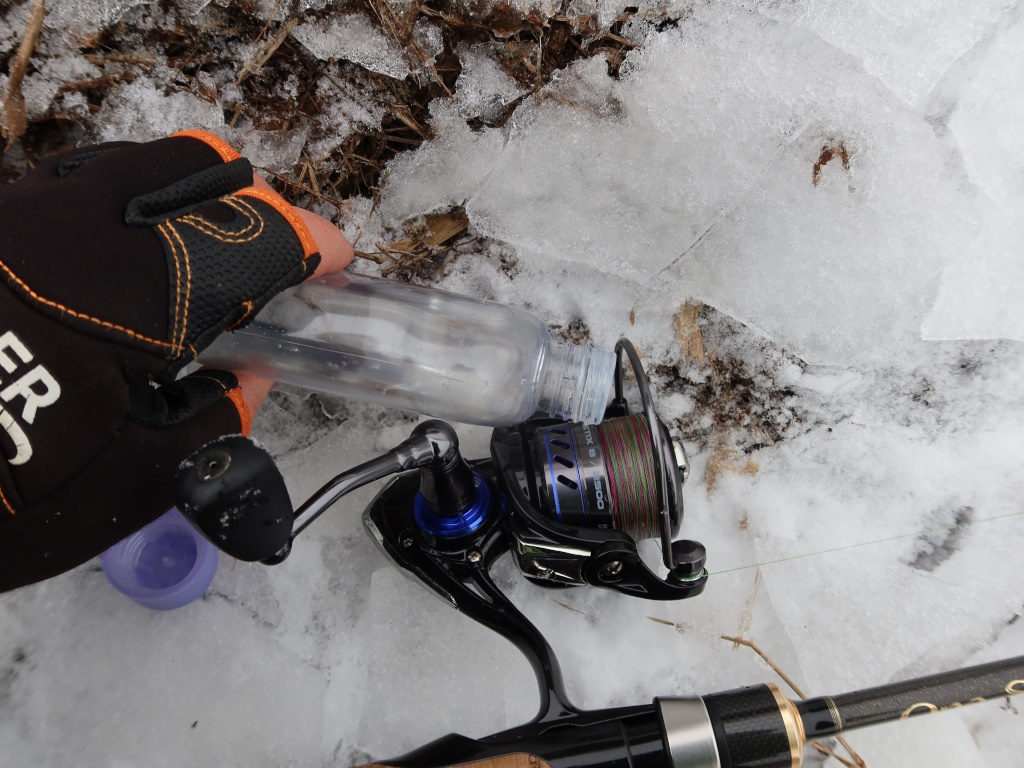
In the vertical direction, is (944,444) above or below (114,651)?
above

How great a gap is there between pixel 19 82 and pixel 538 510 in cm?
137

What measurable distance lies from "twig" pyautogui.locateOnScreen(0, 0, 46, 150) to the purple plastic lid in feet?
2.84

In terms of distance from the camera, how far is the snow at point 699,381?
1.41 meters

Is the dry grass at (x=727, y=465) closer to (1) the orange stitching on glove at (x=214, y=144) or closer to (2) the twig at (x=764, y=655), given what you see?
(2) the twig at (x=764, y=655)

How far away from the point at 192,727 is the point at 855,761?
1.43 metres

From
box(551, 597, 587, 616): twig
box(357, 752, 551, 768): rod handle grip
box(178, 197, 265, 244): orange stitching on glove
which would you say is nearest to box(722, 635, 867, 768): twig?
box(551, 597, 587, 616): twig

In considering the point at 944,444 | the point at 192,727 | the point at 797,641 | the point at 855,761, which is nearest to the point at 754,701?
the point at 797,641

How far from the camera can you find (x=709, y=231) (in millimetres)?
1461

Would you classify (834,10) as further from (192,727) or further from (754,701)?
(192,727)

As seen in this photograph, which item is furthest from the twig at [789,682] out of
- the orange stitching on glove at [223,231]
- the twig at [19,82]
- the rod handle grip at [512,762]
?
the twig at [19,82]

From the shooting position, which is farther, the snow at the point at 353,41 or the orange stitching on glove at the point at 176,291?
the snow at the point at 353,41

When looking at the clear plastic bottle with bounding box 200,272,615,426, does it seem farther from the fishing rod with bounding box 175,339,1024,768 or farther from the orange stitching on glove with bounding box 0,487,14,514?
the orange stitching on glove with bounding box 0,487,14,514

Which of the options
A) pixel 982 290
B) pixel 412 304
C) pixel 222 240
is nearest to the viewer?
pixel 222 240

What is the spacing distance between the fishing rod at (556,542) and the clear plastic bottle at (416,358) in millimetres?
74
